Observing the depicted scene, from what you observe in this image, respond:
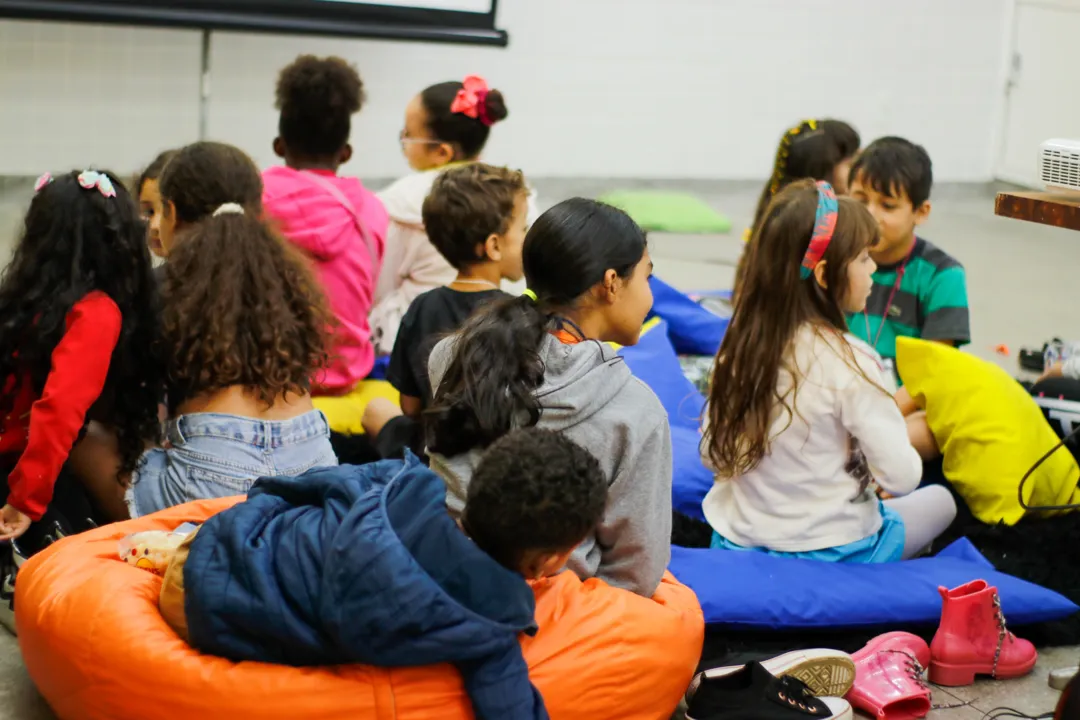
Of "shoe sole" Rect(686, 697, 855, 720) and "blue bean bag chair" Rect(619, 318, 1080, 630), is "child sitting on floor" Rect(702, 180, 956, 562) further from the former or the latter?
"shoe sole" Rect(686, 697, 855, 720)

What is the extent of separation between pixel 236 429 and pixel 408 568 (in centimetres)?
82

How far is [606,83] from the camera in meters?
6.79

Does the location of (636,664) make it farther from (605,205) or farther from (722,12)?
(722,12)

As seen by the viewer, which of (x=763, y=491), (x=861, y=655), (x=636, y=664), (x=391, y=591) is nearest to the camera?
(x=391, y=591)

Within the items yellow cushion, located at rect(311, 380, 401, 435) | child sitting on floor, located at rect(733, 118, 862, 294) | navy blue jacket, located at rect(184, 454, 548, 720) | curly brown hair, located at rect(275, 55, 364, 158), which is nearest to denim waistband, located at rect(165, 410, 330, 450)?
navy blue jacket, located at rect(184, 454, 548, 720)

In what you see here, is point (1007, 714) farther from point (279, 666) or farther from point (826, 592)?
point (279, 666)

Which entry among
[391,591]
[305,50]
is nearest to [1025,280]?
[305,50]

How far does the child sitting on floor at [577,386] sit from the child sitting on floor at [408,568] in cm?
20

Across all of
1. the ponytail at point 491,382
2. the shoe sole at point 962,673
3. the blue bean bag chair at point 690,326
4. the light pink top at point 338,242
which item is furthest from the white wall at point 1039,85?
the ponytail at point 491,382

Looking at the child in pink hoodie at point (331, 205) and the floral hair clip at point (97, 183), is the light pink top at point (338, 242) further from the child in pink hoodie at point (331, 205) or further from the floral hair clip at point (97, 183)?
the floral hair clip at point (97, 183)

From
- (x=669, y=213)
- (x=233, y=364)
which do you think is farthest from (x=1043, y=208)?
(x=669, y=213)

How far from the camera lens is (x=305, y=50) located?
599 cm

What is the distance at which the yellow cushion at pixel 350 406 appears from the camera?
3156mm

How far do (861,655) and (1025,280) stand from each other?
3.80 metres
